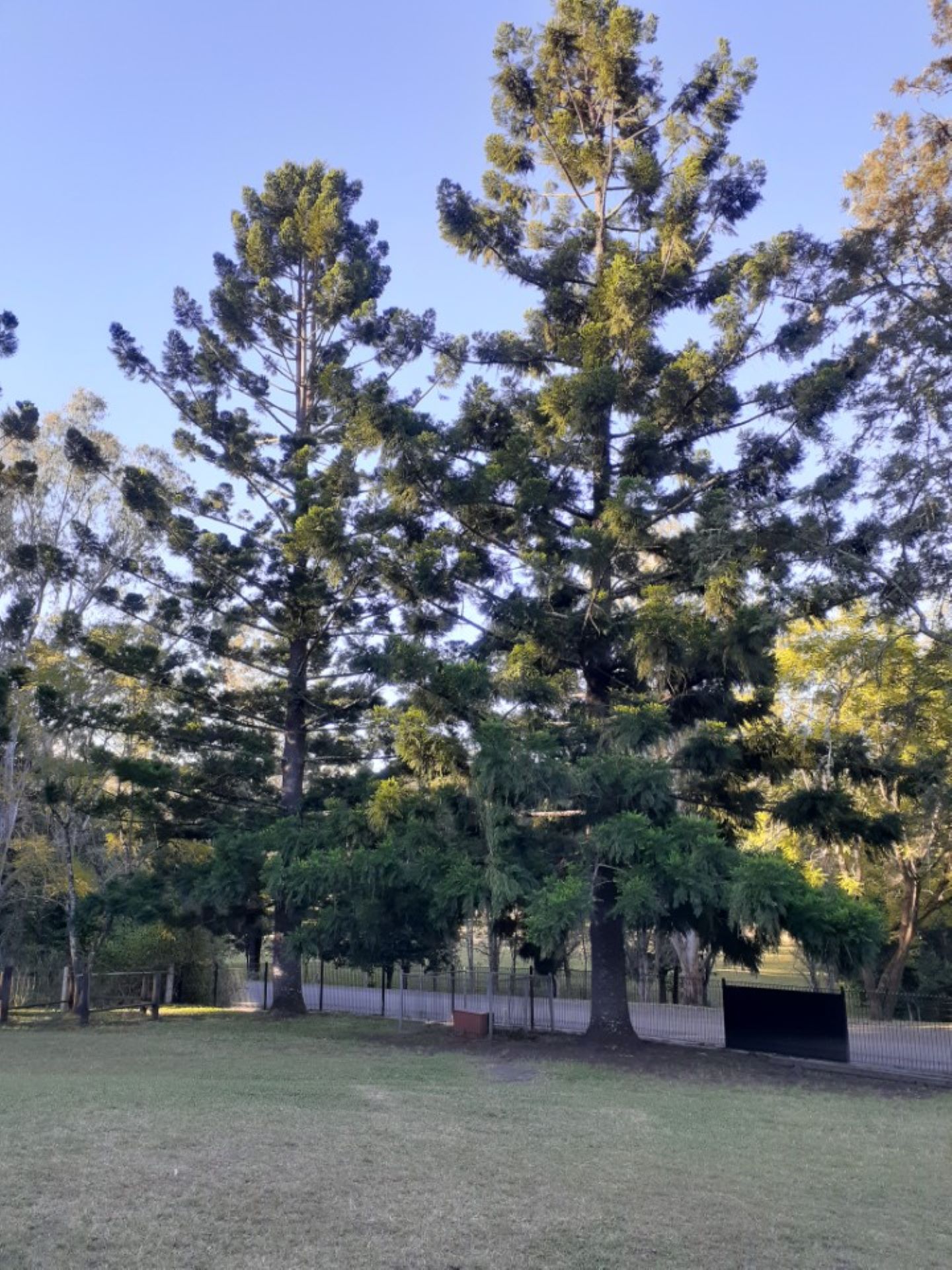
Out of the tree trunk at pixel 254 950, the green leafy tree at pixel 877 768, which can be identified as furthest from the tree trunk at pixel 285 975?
the green leafy tree at pixel 877 768

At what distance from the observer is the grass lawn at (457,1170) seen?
570 centimetres

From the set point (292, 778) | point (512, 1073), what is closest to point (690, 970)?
point (292, 778)

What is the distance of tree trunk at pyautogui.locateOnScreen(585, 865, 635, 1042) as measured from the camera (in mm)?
16391

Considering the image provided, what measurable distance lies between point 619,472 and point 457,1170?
12972 millimetres

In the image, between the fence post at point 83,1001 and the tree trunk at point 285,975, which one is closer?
the fence post at point 83,1001

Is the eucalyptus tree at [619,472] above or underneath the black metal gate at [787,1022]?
above

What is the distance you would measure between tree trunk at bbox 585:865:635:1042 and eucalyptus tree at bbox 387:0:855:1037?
39 millimetres

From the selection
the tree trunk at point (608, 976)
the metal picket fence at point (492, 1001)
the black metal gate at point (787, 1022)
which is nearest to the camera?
the black metal gate at point (787, 1022)

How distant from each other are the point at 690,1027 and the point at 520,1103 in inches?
401

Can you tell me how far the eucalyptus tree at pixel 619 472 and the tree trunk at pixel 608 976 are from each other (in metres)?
0.04

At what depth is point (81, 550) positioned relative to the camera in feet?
79.8

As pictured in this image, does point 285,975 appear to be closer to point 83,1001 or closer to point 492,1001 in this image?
point 83,1001

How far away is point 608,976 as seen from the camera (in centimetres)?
1698

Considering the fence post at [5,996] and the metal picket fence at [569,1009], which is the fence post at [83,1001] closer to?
the fence post at [5,996]
